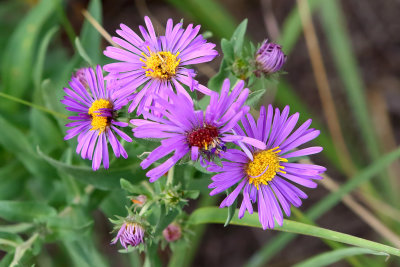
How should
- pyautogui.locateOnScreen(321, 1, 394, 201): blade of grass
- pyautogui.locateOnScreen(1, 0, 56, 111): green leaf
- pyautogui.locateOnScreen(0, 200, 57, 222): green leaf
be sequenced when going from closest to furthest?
pyautogui.locateOnScreen(0, 200, 57, 222): green leaf → pyautogui.locateOnScreen(1, 0, 56, 111): green leaf → pyautogui.locateOnScreen(321, 1, 394, 201): blade of grass

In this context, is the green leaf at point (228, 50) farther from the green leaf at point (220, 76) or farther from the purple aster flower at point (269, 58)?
the purple aster flower at point (269, 58)

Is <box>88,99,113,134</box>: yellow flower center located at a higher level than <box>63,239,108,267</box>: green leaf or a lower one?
higher

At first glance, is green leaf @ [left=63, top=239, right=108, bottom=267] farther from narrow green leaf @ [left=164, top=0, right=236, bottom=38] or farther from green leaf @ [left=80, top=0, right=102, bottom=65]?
narrow green leaf @ [left=164, top=0, right=236, bottom=38]

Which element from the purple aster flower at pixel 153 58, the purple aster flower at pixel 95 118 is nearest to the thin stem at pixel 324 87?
the purple aster flower at pixel 153 58

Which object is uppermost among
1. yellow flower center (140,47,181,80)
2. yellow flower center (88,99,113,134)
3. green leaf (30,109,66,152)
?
yellow flower center (140,47,181,80)

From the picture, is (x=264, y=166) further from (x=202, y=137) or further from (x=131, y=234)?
(x=131, y=234)

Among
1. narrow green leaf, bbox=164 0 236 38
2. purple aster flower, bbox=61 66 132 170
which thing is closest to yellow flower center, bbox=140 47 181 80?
purple aster flower, bbox=61 66 132 170

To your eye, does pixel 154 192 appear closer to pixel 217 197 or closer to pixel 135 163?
pixel 135 163

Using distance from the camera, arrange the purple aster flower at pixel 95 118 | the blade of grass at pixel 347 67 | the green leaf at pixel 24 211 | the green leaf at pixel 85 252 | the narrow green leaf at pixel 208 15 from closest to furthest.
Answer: the purple aster flower at pixel 95 118
the green leaf at pixel 24 211
the green leaf at pixel 85 252
the narrow green leaf at pixel 208 15
the blade of grass at pixel 347 67
